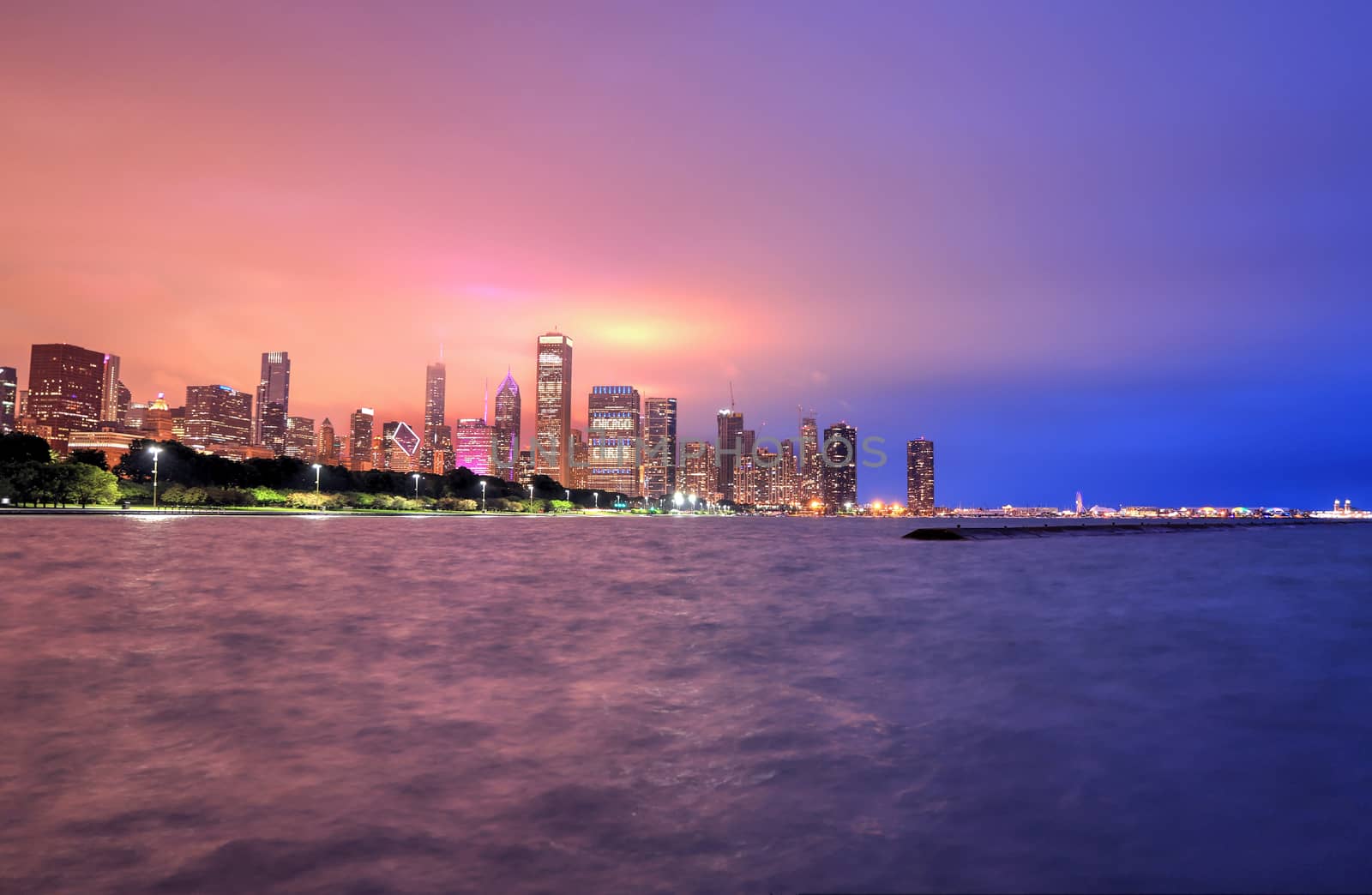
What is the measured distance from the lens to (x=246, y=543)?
76312mm

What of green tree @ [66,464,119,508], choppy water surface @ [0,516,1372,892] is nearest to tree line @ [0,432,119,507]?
green tree @ [66,464,119,508]

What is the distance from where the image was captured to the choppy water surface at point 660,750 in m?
8.41

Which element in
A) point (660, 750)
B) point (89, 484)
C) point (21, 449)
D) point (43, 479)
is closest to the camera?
point (660, 750)

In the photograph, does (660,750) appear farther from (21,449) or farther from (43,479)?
(21,449)

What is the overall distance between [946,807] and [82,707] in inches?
616

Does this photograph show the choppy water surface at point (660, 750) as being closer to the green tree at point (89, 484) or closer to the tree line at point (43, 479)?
the tree line at point (43, 479)

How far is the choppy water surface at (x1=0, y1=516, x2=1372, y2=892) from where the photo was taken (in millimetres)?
8406

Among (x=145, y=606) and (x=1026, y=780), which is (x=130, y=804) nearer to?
(x=1026, y=780)

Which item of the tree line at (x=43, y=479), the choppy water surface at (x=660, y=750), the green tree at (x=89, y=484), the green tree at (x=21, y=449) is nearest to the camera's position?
the choppy water surface at (x=660, y=750)

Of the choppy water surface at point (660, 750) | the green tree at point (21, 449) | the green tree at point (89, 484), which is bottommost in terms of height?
the choppy water surface at point (660, 750)

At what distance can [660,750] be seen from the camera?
12859 millimetres

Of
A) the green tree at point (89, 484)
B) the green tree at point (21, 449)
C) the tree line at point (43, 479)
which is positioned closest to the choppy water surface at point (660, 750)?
the tree line at point (43, 479)

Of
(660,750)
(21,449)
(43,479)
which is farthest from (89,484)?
(660,750)

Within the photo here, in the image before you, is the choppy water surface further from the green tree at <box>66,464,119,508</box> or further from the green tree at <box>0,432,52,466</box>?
the green tree at <box>0,432,52,466</box>
